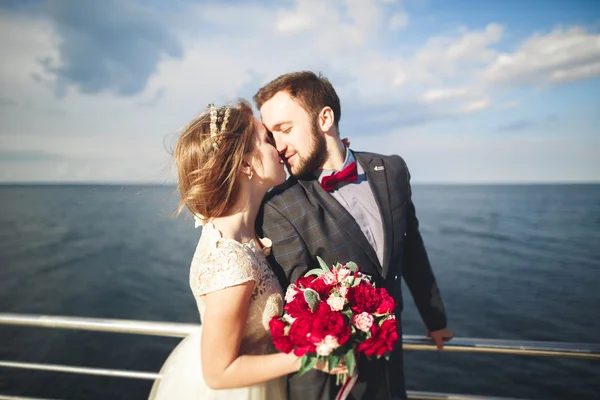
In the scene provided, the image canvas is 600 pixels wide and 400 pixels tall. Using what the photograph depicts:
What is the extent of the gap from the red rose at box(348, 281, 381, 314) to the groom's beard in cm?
85

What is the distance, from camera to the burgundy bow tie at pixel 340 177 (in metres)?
2.07

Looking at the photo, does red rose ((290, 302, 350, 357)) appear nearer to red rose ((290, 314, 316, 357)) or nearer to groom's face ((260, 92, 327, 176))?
red rose ((290, 314, 316, 357))

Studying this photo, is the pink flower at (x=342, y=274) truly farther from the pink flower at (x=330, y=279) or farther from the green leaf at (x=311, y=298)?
the green leaf at (x=311, y=298)

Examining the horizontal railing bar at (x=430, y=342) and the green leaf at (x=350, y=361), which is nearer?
the green leaf at (x=350, y=361)

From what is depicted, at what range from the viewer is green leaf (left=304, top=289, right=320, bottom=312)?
1449mm

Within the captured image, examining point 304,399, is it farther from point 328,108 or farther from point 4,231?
point 4,231

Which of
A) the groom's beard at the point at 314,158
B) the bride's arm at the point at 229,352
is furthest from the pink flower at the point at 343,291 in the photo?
the groom's beard at the point at 314,158

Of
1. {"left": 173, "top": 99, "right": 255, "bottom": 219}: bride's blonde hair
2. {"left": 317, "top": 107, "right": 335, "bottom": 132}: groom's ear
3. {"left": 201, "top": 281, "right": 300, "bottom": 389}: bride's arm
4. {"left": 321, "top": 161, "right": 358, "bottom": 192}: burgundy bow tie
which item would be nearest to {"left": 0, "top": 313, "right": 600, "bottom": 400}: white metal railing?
{"left": 201, "top": 281, "right": 300, "bottom": 389}: bride's arm

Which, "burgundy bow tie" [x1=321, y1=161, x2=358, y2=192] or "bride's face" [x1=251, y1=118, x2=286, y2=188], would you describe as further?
"burgundy bow tie" [x1=321, y1=161, x2=358, y2=192]

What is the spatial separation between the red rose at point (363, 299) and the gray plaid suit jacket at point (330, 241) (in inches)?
13.9

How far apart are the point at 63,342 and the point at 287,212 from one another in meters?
24.2

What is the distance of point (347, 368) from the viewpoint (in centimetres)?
145

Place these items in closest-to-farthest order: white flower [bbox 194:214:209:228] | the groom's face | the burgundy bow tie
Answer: white flower [bbox 194:214:209:228] → the burgundy bow tie → the groom's face

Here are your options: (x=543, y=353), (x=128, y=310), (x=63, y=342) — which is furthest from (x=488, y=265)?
(x=543, y=353)
